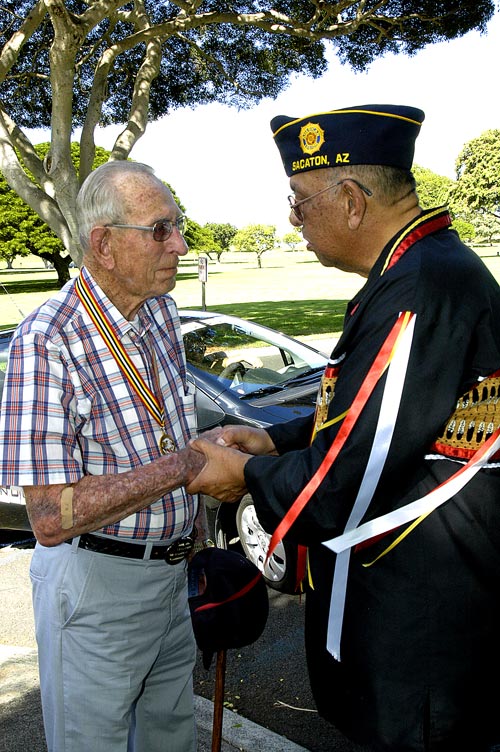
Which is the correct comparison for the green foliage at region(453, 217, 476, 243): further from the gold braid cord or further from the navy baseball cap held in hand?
the gold braid cord

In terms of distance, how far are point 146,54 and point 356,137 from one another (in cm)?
1256

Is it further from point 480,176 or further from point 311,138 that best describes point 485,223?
point 311,138

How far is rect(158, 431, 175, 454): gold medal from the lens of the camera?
6.97 ft

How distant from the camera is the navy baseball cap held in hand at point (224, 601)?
2.23m

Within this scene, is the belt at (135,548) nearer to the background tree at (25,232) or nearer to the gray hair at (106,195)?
the gray hair at (106,195)

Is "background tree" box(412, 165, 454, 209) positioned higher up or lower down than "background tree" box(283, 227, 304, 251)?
higher up

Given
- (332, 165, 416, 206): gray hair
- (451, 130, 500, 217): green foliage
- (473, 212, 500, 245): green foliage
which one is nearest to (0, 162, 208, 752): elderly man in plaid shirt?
(332, 165, 416, 206): gray hair

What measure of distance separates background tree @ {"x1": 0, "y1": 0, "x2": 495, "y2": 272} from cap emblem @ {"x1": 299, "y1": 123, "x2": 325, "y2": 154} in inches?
373

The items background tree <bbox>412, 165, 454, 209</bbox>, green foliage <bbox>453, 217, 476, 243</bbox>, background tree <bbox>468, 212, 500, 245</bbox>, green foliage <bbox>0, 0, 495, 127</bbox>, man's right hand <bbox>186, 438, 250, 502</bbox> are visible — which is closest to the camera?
man's right hand <bbox>186, 438, 250, 502</bbox>

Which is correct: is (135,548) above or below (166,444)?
below

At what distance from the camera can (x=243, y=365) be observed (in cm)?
580

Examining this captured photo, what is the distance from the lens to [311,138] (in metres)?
1.89

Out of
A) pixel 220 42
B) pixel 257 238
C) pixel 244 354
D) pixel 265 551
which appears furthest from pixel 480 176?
pixel 265 551

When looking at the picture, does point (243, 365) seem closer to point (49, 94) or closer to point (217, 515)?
point (217, 515)
